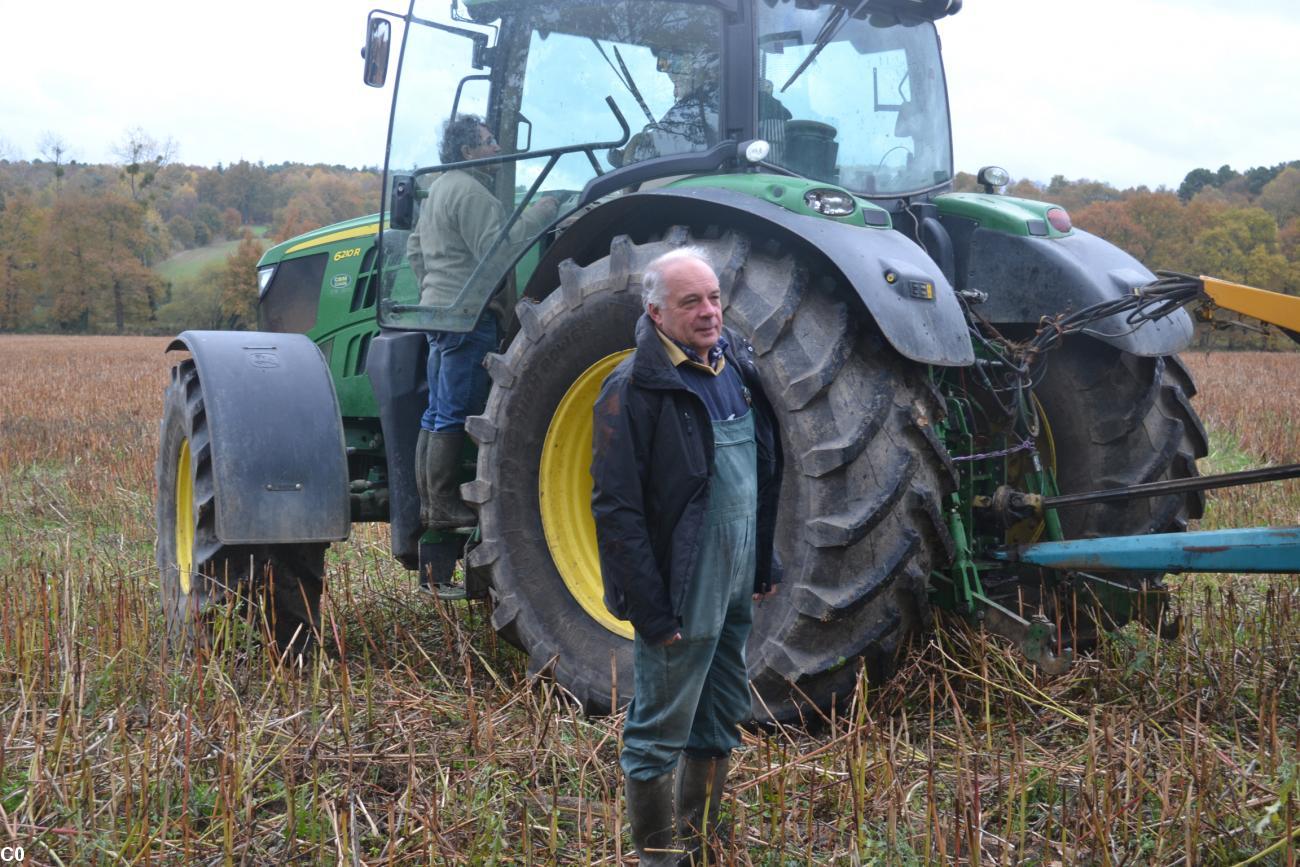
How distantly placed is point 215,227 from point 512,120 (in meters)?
72.1

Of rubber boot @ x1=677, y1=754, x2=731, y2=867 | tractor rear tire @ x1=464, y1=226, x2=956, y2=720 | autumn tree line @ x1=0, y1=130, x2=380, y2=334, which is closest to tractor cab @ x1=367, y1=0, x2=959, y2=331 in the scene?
tractor rear tire @ x1=464, y1=226, x2=956, y2=720

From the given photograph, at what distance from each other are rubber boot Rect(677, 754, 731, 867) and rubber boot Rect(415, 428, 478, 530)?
1888 millimetres

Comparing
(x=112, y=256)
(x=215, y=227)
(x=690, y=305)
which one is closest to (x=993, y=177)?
(x=690, y=305)

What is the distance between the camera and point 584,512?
14.4ft

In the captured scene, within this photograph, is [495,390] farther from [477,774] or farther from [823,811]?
[823,811]

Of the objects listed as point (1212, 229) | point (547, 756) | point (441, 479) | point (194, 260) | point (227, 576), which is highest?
point (194, 260)

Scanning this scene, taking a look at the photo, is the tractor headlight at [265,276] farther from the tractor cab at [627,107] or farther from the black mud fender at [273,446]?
the black mud fender at [273,446]

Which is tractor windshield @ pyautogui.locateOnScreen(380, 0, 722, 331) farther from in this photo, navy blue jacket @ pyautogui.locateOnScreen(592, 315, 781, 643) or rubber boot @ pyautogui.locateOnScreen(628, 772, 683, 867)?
rubber boot @ pyautogui.locateOnScreen(628, 772, 683, 867)

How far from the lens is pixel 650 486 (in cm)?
287

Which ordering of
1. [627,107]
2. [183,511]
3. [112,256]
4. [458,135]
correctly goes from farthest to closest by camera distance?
[112,256] → [183,511] → [458,135] → [627,107]

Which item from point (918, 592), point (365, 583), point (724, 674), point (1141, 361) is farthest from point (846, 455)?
point (365, 583)

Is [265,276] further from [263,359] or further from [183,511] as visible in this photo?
[263,359]

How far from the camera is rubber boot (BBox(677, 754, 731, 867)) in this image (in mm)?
3090

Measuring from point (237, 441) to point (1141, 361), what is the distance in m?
3.31
